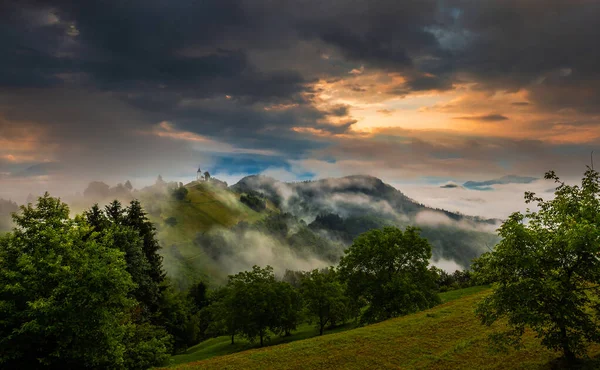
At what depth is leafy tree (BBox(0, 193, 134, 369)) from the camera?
100 feet

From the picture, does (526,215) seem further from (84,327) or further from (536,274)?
(84,327)

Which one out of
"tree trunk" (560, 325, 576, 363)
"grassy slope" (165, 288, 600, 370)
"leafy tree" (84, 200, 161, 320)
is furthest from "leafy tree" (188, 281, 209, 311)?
"tree trunk" (560, 325, 576, 363)

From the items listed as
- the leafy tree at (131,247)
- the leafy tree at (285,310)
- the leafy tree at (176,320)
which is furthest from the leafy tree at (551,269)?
the leafy tree at (176,320)

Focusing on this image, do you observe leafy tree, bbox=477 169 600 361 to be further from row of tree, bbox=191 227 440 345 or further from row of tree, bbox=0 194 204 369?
row of tree, bbox=0 194 204 369

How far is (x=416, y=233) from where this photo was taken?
56125 mm

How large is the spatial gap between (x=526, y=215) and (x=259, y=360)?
2790 cm

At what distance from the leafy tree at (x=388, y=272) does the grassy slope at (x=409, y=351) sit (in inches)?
286

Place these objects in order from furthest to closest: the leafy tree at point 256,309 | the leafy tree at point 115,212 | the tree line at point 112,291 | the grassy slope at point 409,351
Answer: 1. the leafy tree at point 256,309
2. the leafy tree at point 115,212
3. the tree line at point 112,291
4. the grassy slope at point 409,351

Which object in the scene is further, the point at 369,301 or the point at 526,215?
the point at 369,301

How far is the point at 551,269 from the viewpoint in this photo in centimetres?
2030

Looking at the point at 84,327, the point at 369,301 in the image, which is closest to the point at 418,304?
the point at 369,301

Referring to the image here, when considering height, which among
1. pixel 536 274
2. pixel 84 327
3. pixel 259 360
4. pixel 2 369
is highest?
pixel 536 274

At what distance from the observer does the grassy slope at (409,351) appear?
28.2 m

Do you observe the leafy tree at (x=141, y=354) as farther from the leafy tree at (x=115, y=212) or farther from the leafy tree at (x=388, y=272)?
the leafy tree at (x=388, y=272)
